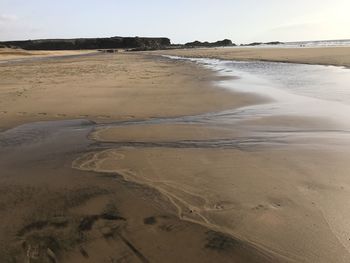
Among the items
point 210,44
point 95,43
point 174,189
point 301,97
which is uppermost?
point 174,189

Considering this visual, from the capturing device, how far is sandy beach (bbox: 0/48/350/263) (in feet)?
11.4

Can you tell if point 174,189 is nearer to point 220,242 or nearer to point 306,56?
point 220,242

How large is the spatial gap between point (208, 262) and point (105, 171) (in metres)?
2.52

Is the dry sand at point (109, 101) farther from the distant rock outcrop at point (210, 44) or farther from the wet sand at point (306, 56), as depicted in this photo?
the distant rock outcrop at point (210, 44)

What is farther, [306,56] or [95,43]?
[95,43]

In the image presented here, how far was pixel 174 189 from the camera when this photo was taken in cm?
471

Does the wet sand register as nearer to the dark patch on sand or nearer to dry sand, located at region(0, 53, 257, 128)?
dry sand, located at region(0, 53, 257, 128)

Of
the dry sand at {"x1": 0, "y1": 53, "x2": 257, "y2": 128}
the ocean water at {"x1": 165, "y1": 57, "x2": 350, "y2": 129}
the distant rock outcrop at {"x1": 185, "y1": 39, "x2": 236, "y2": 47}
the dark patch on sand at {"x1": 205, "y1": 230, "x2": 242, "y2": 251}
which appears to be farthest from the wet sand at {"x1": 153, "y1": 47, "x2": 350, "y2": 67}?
the distant rock outcrop at {"x1": 185, "y1": 39, "x2": 236, "y2": 47}

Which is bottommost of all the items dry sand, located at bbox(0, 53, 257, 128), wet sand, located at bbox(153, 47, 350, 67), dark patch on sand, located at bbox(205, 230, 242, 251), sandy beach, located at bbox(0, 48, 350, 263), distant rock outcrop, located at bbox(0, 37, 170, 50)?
distant rock outcrop, located at bbox(0, 37, 170, 50)

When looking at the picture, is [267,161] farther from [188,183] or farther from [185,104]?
[185,104]

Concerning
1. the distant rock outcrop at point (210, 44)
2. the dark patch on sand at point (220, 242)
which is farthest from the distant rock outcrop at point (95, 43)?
the dark patch on sand at point (220, 242)

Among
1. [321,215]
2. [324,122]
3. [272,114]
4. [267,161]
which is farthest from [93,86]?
[321,215]

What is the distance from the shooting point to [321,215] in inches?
156

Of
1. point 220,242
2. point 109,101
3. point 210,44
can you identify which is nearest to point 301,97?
point 109,101
